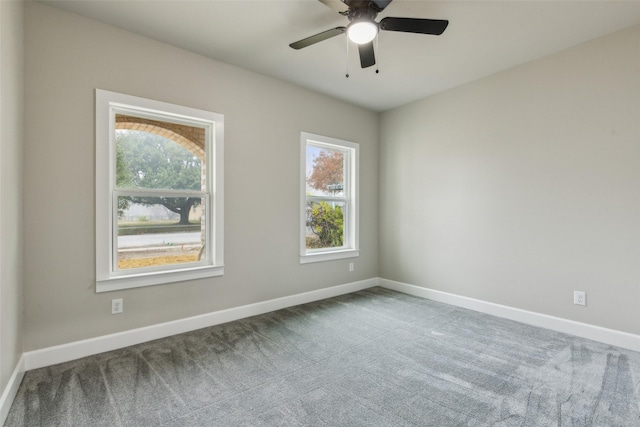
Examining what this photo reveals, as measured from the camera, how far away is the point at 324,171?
14.3 ft

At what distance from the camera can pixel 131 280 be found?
9.00 feet

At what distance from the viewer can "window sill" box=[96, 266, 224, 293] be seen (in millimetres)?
2641

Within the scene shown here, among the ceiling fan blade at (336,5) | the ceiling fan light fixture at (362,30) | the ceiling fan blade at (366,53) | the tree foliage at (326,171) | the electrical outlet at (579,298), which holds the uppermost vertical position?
the ceiling fan blade at (336,5)

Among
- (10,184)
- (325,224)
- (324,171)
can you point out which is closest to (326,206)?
(325,224)

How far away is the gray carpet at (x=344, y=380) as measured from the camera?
183 centimetres

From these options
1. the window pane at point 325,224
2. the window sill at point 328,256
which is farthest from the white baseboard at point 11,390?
the window pane at point 325,224

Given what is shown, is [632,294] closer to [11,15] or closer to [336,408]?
[336,408]

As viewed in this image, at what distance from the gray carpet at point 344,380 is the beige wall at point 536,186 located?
0.56 m

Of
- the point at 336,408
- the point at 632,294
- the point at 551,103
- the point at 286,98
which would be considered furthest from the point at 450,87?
the point at 336,408

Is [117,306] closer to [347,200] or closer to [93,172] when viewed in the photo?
[93,172]

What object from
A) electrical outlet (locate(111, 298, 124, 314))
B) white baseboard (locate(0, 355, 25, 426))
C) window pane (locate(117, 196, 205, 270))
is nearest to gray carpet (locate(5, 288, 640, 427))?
white baseboard (locate(0, 355, 25, 426))

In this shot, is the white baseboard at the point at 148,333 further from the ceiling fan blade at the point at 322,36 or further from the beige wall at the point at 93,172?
the ceiling fan blade at the point at 322,36

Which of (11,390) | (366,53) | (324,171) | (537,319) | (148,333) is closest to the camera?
(11,390)

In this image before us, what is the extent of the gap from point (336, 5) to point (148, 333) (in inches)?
121
